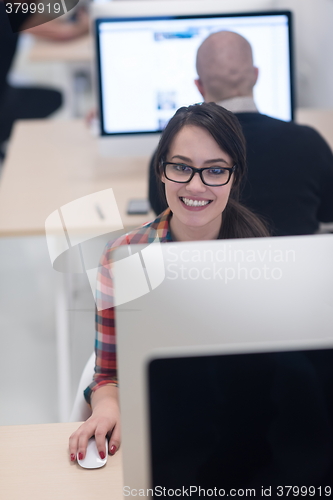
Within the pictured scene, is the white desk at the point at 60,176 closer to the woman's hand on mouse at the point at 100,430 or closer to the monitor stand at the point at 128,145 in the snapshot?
the monitor stand at the point at 128,145

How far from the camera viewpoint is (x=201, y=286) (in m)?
0.59

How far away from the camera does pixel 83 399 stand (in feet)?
3.12

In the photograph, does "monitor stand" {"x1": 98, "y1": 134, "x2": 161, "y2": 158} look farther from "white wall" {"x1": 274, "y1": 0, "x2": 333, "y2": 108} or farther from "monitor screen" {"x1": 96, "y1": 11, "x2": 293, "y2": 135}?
"white wall" {"x1": 274, "y1": 0, "x2": 333, "y2": 108}

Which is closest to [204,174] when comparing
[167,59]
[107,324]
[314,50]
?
[107,324]

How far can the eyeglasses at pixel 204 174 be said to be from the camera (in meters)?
0.87

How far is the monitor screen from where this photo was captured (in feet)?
5.44

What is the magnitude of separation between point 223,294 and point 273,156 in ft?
2.32

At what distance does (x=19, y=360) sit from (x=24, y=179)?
0.75 m

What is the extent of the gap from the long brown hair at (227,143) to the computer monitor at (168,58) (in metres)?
0.72

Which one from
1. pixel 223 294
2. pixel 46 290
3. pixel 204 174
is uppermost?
pixel 204 174

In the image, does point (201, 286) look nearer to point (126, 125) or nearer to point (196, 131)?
point (196, 131)

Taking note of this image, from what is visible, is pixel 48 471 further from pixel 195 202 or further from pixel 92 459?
pixel 195 202

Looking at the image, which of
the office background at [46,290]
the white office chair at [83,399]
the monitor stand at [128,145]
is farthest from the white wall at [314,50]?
the white office chair at [83,399]

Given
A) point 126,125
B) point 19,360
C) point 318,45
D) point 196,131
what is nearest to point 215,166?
point 196,131
